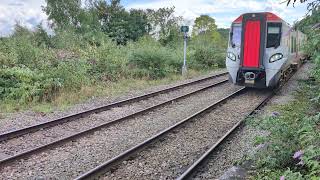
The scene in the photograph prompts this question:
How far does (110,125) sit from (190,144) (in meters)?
2.33

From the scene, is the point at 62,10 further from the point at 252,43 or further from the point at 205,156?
the point at 205,156

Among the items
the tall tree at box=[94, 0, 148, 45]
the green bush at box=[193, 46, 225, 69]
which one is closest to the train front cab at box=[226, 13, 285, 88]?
the green bush at box=[193, 46, 225, 69]

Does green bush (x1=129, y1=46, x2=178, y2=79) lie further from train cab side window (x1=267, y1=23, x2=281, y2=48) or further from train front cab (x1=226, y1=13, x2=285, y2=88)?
train cab side window (x1=267, y1=23, x2=281, y2=48)

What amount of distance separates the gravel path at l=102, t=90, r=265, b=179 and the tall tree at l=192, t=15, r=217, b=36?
100 ft

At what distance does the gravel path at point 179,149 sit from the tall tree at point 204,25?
30624 mm

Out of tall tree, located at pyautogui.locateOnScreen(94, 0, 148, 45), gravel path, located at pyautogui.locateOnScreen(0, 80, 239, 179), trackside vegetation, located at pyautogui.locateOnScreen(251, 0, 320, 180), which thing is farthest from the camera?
tall tree, located at pyautogui.locateOnScreen(94, 0, 148, 45)

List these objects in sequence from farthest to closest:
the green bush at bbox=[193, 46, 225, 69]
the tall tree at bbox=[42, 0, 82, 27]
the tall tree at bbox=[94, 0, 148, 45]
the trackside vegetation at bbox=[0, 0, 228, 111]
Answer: the tall tree at bbox=[42, 0, 82, 27] → the tall tree at bbox=[94, 0, 148, 45] → the green bush at bbox=[193, 46, 225, 69] → the trackside vegetation at bbox=[0, 0, 228, 111]

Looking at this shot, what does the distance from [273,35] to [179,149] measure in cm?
842

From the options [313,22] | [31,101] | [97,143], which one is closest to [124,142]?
[97,143]

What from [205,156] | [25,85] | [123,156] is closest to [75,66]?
[25,85]

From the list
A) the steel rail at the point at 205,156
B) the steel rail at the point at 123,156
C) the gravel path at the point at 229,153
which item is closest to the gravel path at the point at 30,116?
the steel rail at the point at 123,156

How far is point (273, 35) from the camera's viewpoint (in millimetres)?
15188

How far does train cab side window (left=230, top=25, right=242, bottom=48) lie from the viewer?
51.1 ft

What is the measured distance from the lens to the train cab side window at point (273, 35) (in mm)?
15102
